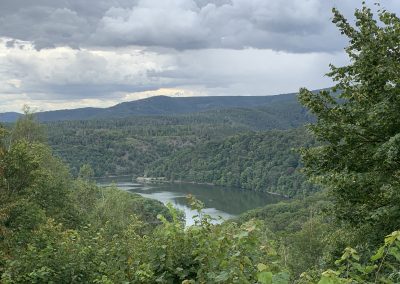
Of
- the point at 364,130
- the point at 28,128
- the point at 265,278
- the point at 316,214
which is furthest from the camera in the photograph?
the point at 28,128

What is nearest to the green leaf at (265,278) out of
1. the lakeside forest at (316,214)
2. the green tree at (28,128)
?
the lakeside forest at (316,214)

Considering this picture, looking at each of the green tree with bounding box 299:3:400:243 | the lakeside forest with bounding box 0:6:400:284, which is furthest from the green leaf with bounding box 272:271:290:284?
the green tree with bounding box 299:3:400:243

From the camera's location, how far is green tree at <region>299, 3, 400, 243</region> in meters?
12.3

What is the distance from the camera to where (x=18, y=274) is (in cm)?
917

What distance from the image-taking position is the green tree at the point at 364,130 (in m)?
12.3

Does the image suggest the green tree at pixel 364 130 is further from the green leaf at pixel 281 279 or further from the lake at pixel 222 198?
the lake at pixel 222 198

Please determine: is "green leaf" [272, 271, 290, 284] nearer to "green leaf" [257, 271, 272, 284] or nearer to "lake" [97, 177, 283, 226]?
"green leaf" [257, 271, 272, 284]

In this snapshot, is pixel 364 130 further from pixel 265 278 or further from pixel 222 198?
pixel 222 198

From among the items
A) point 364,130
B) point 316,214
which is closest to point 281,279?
point 364,130

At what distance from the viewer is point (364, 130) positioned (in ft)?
42.1

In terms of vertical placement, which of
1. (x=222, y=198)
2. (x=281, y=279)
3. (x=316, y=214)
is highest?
(x=281, y=279)

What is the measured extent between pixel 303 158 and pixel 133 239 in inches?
290

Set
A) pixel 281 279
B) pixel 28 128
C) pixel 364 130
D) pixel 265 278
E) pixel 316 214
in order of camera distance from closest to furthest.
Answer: pixel 265 278
pixel 281 279
pixel 364 130
pixel 316 214
pixel 28 128

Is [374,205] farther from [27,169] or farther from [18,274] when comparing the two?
[27,169]
